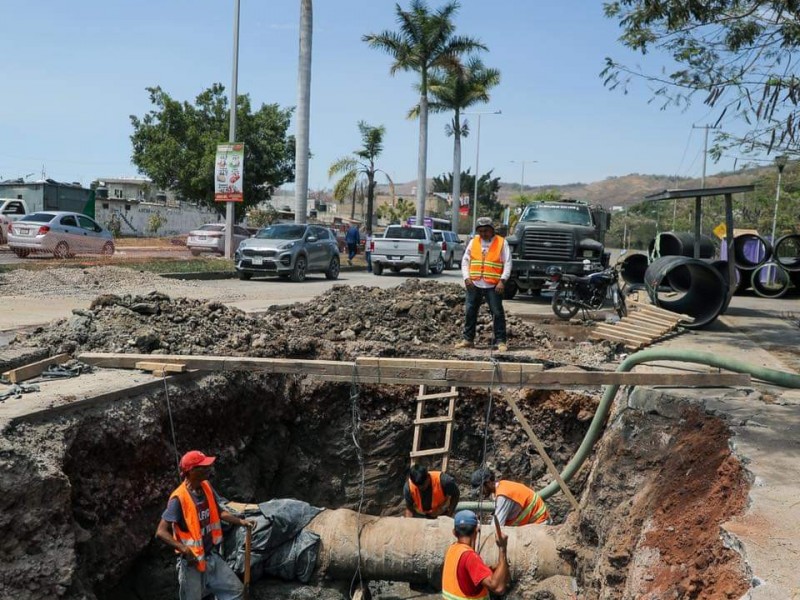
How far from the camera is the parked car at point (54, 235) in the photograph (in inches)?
850

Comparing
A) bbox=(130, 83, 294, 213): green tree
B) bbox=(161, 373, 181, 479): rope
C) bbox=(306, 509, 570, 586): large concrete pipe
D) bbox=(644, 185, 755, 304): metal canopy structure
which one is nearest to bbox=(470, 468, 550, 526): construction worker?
bbox=(306, 509, 570, 586): large concrete pipe

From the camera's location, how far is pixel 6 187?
3222 centimetres

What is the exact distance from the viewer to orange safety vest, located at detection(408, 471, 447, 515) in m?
8.11

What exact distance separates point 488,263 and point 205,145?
31.2 meters

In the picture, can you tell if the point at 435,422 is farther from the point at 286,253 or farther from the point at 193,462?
the point at 286,253

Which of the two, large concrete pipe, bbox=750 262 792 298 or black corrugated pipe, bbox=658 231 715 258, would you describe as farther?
large concrete pipe, bbox=750 262 792 298

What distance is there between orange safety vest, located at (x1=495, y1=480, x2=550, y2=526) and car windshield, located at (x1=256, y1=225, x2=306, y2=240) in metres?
15.6

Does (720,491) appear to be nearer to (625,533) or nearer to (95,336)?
(625,533)

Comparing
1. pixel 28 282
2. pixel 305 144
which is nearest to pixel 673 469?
pixel 28 282

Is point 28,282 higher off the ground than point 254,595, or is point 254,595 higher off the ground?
point 28,282

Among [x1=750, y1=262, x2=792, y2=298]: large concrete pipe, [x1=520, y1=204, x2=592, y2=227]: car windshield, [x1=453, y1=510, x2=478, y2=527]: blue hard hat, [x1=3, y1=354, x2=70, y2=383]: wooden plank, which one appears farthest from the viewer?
[x1=750, y1=262, x2=792, y2=298]: large concrete pipe

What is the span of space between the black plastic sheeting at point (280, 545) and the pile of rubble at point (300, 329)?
2169 mm

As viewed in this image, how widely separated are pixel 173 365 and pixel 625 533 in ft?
14.5

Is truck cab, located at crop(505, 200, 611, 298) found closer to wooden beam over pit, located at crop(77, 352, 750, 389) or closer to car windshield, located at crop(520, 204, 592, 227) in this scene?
car windshield, located at crop(520, 204, 592, 227)
